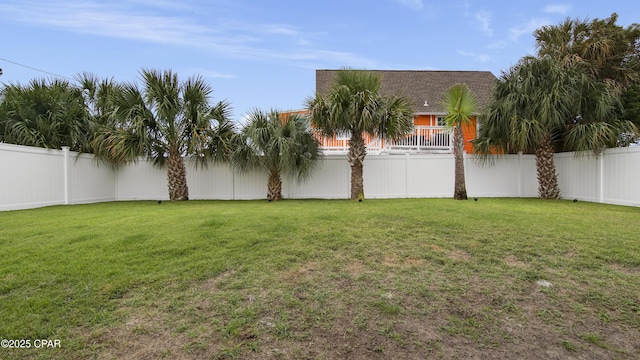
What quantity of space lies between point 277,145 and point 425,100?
406 inches

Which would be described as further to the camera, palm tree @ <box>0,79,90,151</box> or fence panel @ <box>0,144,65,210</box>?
palm tree @ <box>0,79,90,151</box>

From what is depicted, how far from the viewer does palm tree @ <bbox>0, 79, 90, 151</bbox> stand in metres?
10.3

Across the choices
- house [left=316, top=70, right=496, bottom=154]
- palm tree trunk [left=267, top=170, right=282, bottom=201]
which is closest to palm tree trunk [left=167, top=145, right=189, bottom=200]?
palm tree trunk [left=267, top=170, right=282, bottom=201]

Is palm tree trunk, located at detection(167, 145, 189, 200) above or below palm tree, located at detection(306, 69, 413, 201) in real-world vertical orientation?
below

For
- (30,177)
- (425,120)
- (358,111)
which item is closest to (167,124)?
(30,177)

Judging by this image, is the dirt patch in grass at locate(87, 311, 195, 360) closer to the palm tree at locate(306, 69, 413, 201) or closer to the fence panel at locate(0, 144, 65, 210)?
the palm tree at locate(306, 69, 413, 201)

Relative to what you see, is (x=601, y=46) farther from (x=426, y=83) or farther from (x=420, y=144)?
(x=426, y=83)

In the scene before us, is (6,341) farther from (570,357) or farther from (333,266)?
(570,357)

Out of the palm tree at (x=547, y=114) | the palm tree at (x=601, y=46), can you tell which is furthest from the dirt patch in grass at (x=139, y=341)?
the palm tree at (x=601, y=46)

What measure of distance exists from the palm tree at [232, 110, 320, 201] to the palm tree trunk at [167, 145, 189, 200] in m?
1.90

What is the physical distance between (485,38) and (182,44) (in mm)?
11100

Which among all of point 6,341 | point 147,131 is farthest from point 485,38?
point 6,341

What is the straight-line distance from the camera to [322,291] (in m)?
3.39

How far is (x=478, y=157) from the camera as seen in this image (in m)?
12.0
